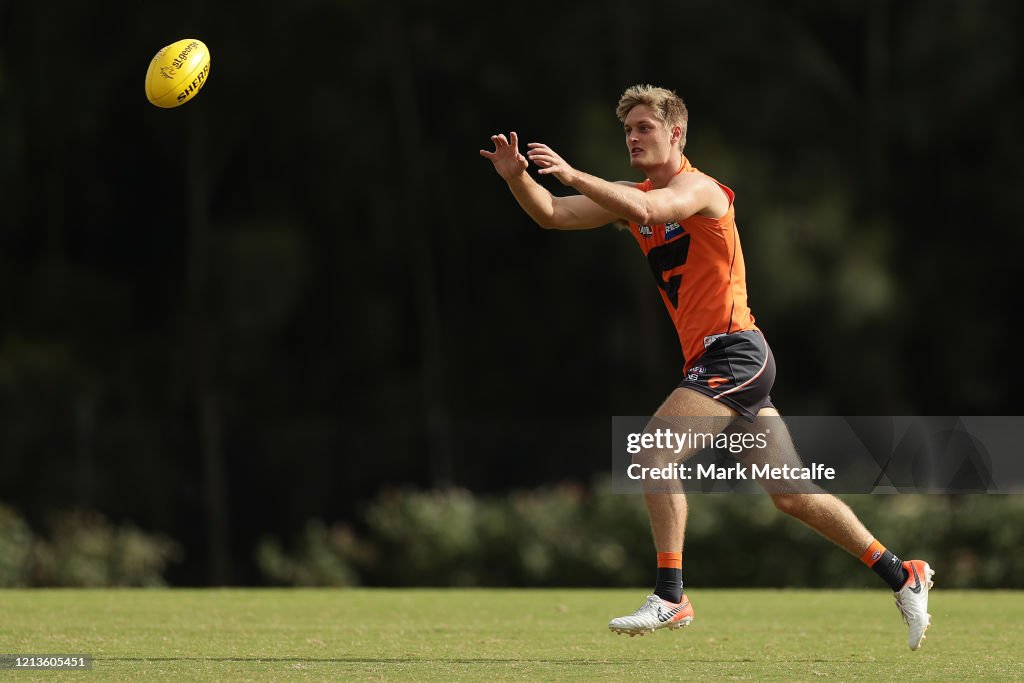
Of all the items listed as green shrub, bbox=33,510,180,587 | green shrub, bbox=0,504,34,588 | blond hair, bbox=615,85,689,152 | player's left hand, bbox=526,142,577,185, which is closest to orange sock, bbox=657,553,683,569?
player's left hand, bbox=526,142,577,185

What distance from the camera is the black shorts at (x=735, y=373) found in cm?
636

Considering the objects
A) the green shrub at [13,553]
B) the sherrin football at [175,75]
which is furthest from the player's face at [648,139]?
the green shrub at [13,553]

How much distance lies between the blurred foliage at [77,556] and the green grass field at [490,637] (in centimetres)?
414

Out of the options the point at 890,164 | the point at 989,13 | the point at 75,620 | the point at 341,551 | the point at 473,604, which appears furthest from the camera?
the point at 890,164

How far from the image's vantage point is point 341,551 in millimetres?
14961

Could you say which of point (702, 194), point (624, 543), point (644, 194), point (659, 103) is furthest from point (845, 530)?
point (624, 543)

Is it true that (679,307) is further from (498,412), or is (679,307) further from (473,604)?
(498,412)

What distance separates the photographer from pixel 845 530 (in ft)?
21.1

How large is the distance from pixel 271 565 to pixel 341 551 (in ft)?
2.36

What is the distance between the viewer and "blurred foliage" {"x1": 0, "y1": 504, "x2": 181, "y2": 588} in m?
13.6

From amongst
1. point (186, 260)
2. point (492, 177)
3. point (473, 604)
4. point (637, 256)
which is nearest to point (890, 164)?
point (637, 256)

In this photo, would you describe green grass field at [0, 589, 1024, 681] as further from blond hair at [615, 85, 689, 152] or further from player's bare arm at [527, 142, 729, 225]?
blond hair at [615, 85, 689, 152]

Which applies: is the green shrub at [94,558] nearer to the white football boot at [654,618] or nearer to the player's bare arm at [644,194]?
the white football boot at [654,618]

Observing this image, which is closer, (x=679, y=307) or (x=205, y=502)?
(x=679, y=307)
